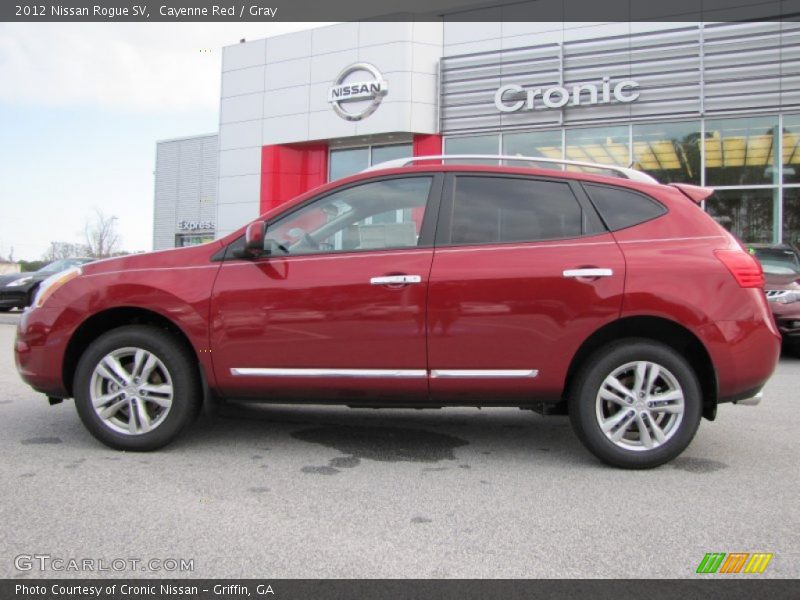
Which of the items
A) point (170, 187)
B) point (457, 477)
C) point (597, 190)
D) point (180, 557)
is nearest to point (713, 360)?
point (597, 190)

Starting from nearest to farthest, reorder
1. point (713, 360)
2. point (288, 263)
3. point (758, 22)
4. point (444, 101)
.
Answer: point (713, 360)
point (288, 263)
point (758, 22)
point (444, 101)

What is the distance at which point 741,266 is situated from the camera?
3.55 m

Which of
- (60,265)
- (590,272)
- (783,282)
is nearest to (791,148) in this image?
(783,282)

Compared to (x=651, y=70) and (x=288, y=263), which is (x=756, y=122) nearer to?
(x=651, y=70)

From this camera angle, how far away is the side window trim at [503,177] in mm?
3732

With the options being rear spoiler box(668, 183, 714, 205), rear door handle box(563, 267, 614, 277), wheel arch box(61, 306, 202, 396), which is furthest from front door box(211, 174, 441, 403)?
rear spoiler box(668, 183, 714, 205)

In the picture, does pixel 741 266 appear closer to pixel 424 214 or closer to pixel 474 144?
pixel 424 214

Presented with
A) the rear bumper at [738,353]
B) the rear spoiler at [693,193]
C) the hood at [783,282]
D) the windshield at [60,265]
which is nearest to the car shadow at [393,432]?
the rear bumper at [738,353]

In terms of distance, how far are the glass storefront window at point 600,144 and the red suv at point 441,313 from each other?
11987 mm

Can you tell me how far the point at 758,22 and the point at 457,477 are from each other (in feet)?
48.8

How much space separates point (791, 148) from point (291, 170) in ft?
41.9

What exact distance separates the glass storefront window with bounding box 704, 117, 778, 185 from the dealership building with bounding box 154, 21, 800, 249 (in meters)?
0.03
